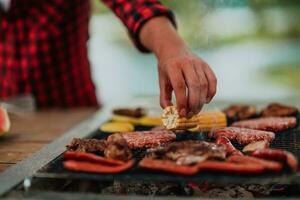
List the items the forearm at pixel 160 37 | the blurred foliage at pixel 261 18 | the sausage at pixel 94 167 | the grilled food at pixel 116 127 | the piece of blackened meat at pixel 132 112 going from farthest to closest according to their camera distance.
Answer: the blurred foliage at pixel 261 18
the piece of blackened meat at pixel 132 112
the grilled food at pixel 116 127
the forearm at pixel 160 37
the sausage at pixel 94 167

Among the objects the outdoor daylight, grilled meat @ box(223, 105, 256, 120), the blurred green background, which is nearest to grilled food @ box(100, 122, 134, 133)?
the outdoor daylight

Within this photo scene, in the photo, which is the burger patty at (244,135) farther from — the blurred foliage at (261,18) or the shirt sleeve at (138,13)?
the blurred foliage at (261,18)

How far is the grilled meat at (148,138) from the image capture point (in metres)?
2.06

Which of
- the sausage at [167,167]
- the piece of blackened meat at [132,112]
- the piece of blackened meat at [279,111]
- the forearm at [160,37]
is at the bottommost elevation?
the sausage at [167,167]

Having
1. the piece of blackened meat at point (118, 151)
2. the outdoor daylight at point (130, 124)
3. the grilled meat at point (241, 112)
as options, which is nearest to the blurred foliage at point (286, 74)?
the outdoor daylight at point (130, 124)

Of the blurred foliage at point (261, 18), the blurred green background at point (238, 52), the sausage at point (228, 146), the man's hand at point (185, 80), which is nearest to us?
the sausage at point (228, 146)

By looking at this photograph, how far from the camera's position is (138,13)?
261 cm

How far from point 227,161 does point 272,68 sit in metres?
8.01

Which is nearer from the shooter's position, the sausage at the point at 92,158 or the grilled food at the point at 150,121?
the sausage at the point at 92,158

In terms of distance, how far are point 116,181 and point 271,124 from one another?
0.89m

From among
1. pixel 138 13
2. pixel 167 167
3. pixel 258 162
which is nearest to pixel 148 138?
pixel 167 167

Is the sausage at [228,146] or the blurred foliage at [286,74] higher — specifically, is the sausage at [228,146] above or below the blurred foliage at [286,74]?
below

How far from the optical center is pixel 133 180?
1.64m

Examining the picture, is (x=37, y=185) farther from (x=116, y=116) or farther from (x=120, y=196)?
(x=116, y=116)
